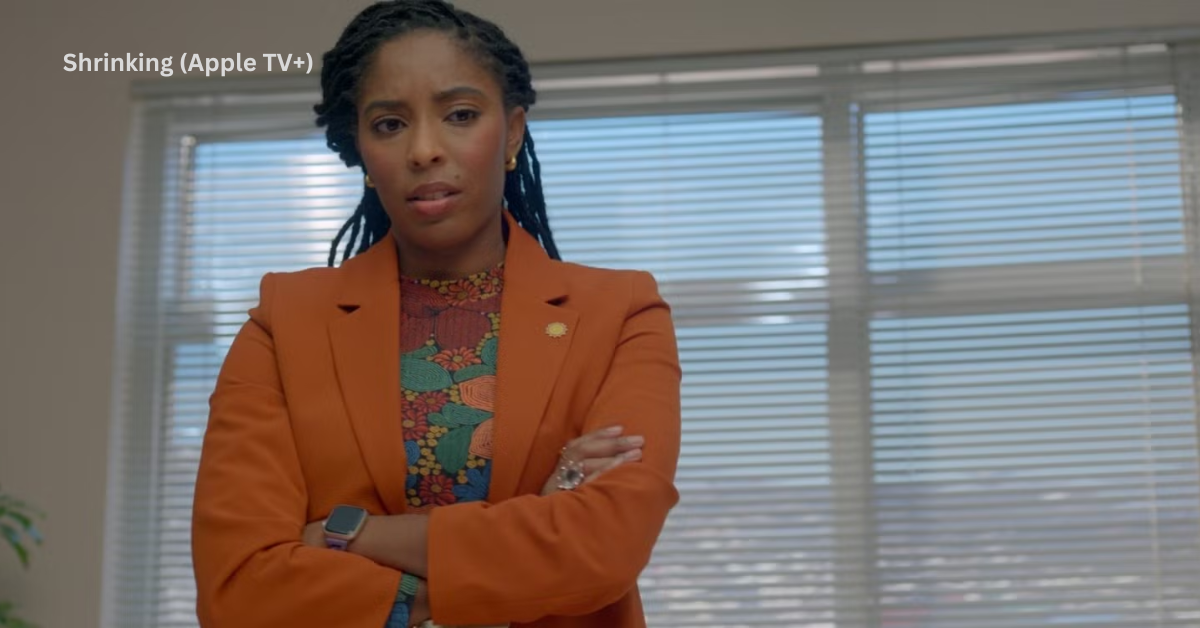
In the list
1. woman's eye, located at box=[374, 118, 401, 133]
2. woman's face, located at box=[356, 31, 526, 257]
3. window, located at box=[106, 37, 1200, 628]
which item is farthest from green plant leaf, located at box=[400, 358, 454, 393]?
window, located at box=[106, 37, 1200, 628]

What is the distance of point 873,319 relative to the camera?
13.3ft

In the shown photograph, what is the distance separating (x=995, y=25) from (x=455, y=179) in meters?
2.78

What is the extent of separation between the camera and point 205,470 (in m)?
1.64

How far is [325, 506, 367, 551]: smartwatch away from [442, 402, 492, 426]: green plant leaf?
0.14 m

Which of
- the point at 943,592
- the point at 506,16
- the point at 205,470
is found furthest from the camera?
the point at 506,16

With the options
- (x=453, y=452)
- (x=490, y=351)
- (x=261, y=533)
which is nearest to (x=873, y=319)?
(x=490, y=351)

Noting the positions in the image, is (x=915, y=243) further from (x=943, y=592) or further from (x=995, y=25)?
(x=943, y=592)

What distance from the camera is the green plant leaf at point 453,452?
1.58m

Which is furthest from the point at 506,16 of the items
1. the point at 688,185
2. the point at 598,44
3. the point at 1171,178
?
the point at 1171,178

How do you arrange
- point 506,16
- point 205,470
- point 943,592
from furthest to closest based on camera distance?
point 506,16 < point 943,592 < point 205,470

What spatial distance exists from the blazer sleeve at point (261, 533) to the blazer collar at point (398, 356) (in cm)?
9

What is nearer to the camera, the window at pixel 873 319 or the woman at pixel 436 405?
the woman at pixel 436 405

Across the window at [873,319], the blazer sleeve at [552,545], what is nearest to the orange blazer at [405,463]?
the blazer sleeve at [552,545]

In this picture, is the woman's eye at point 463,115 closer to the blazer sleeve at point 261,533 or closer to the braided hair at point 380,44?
the braided hair at point 380,44
